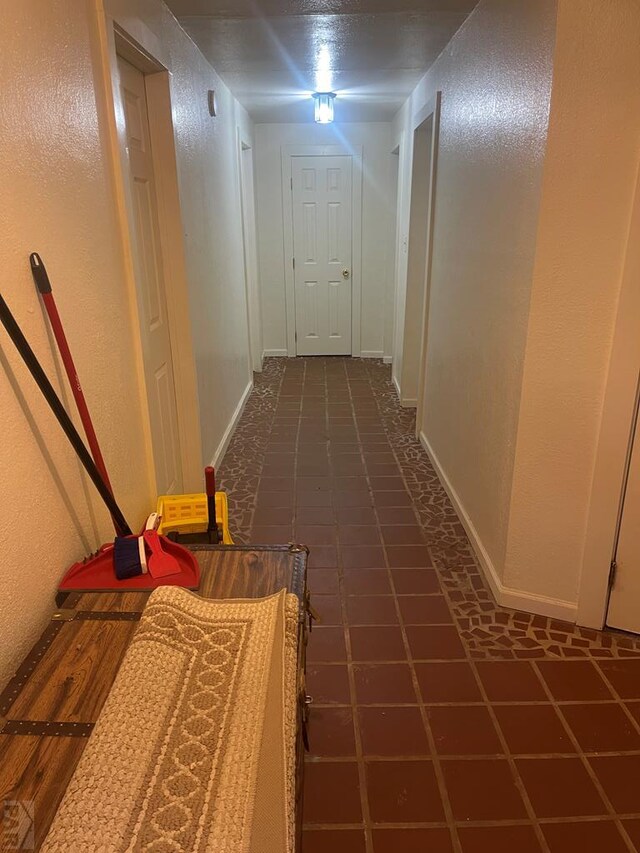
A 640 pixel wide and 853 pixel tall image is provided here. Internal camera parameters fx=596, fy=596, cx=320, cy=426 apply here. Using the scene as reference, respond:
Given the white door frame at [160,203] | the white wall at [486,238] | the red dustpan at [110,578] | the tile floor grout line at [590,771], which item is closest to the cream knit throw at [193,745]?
the red dustpan at [110,578]

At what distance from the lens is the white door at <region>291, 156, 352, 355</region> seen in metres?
6.11

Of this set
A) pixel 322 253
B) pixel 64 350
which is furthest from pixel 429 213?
pixel 64 350

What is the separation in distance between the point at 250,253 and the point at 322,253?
1.03m

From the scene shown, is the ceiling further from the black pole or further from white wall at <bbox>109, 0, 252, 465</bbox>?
the black pole

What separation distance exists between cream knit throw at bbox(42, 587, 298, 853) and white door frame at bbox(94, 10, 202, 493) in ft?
3.97

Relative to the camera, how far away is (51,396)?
1345mm

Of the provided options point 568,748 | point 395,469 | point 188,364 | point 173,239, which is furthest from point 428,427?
point 568,748

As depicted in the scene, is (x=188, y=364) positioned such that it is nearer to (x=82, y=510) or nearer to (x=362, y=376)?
(x=82, y=510)

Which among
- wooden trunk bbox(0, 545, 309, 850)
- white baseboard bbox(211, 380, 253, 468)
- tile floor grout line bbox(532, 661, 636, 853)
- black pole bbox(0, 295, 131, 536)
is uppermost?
black pole bbox(0, 295, 131, 536)

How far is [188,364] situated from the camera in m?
2.94

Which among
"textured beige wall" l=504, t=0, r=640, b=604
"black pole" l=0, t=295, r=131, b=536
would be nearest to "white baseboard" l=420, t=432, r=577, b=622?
"textured beige wall" l=504, t=0, r=640, b=604

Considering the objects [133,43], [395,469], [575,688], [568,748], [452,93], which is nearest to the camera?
[568,748]

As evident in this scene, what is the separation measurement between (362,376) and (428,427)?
201 centimetres

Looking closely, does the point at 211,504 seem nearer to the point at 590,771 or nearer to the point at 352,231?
the point at 590,771
